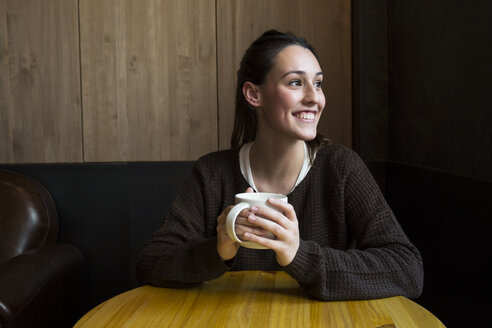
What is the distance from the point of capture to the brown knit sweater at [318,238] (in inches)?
46.4

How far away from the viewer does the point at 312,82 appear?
1.49 m

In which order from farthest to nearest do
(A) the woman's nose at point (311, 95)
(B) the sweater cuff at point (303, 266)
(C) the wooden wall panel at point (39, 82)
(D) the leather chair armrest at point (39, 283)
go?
(C) the wooden wall panel at point (39, 82) < (D) the leather chair armrest at point (39, 283) < (A) the woman's nose at point (311, 95) < (B) the sweater cuff at point (303, 266)

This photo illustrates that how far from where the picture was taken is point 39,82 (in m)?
2.47

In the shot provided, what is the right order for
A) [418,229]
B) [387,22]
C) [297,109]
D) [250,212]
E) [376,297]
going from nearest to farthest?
[250,212] < [376,297] < [297,109] < [418,229] < [387,22]

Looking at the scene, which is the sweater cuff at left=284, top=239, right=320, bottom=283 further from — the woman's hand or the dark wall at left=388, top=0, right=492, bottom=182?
the dark wall at left=388, top=0, right=492, bottom=182

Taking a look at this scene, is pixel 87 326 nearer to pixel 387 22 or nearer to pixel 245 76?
pixel 245 76

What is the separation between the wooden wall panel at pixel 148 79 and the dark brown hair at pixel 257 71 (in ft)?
2.52

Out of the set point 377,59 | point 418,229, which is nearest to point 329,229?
point 418,229

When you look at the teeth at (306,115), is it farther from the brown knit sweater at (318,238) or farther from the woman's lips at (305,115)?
the brown knit sweater at (318,238)

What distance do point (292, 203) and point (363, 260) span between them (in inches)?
12.7

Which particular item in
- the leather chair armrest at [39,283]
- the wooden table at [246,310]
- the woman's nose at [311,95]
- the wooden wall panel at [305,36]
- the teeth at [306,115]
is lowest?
the leather chair armrest at [39,283]

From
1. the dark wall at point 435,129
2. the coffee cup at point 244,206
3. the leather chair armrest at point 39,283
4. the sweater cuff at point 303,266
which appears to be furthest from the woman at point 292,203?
the leather chair armrest at point 39,283

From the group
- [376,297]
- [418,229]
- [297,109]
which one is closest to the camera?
[376,297]

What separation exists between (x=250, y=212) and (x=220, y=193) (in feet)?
1.85
